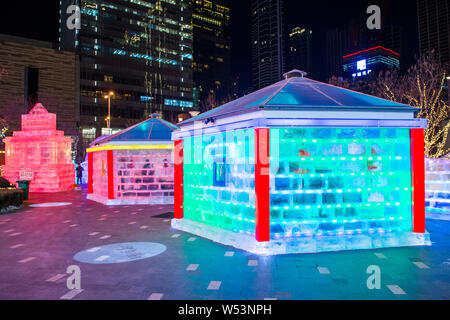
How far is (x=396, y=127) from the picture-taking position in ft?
23.6

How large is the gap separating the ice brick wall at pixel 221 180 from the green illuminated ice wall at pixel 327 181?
0.08ft

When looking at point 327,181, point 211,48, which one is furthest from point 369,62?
point 211,48

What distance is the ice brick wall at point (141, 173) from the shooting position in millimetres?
14914

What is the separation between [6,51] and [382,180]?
251 feet

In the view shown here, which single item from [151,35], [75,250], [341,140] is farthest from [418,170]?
[151,35]

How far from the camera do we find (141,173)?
590 inches

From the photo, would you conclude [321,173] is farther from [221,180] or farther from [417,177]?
[221,180]

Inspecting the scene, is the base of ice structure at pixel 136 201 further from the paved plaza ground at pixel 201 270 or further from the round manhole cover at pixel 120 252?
the round manhole cover at pixel 120 252

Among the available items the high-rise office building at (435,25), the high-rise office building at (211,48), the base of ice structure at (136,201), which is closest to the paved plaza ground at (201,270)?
the base of ice structure at (136,201)

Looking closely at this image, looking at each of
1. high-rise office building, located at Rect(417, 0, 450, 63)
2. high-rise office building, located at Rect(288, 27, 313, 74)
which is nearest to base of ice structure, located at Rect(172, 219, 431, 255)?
high-rise office building, located at Rect(417, 0, 450, 63)

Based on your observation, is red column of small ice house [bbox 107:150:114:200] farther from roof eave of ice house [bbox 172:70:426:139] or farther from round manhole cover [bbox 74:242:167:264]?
roof eave of ice house [bbox 172:70:426:139]

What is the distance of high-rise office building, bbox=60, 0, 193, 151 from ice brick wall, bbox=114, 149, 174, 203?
5955cm

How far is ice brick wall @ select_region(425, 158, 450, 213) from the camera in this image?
10.5 meters

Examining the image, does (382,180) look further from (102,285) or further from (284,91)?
(102,285)
